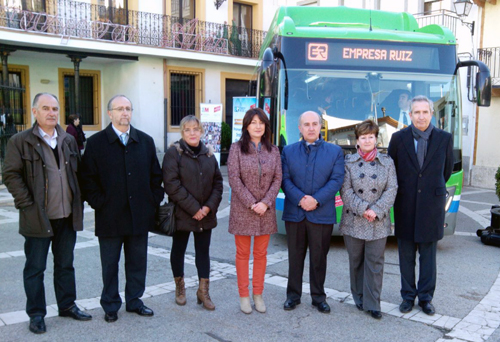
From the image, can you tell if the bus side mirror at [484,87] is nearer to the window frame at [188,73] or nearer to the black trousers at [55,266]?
the black trousers at [55,266]

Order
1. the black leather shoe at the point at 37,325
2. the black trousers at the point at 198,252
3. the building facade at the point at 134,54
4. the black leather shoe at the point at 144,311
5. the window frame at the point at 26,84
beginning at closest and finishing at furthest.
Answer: the black leather shoe at the point at 37,325 → the black leather shoe at the point at 144,311 → the black trousers at the point at 198,252 → the building facade at the point at 134,54 → the window frame at the point at 26,84

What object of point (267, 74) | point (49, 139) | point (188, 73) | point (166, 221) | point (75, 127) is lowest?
point (166, 221)

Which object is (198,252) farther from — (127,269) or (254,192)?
(254,192)

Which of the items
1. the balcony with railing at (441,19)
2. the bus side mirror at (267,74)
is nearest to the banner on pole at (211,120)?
the bus side mirror at (267,74)

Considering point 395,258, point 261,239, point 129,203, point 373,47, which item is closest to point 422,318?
point 261,239

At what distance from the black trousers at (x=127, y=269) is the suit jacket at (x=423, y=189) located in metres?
2.41

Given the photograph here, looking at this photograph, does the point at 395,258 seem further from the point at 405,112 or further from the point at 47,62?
the point at 47,62

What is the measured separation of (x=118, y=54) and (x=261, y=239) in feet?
47.8

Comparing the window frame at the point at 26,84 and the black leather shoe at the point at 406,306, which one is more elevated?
the window frame at the point at 26,84

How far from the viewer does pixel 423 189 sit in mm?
4414

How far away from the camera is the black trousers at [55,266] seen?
13.1 feet

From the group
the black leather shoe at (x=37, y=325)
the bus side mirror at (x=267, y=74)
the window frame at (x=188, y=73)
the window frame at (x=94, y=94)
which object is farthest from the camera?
the window frame at (x=188, y=73)

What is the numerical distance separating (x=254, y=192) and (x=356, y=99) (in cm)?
266

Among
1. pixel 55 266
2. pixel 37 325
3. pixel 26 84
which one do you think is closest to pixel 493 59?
pixel 55 266
